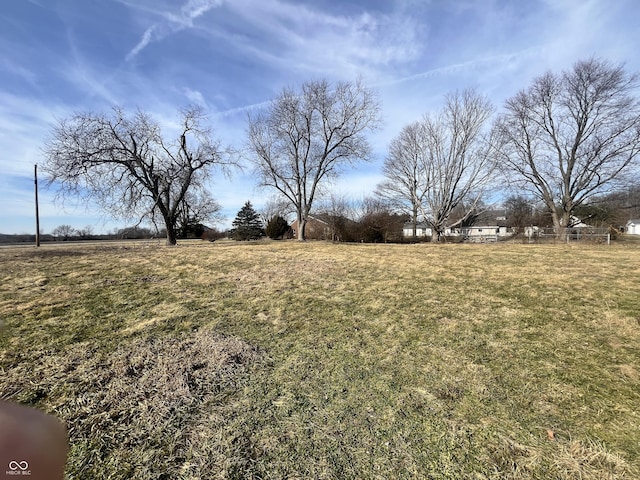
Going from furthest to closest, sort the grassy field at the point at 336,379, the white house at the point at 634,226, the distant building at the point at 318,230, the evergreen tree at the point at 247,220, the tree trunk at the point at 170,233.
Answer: the white house at the point at 634,226
the evergreen tree at the point at 247,220
the distant building at the point at 318,230
the tree trunk at the point at 170,233
the grassy field at the point at 336,379

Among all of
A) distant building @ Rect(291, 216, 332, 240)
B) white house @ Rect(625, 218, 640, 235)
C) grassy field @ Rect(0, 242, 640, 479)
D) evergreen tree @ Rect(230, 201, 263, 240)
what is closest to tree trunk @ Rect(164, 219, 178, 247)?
grassy field @ Rect(0, 242, 640, 479)

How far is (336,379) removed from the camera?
2.67 m

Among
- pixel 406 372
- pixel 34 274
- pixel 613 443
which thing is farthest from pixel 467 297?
pixel 34 274

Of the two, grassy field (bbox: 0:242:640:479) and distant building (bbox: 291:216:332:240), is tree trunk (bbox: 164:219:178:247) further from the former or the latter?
distant building (bbox: 291:216:332:240)

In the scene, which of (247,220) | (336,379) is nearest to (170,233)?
(336,379)

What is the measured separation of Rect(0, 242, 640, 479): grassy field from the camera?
181 centimetres

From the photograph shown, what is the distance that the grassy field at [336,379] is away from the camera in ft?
5.95

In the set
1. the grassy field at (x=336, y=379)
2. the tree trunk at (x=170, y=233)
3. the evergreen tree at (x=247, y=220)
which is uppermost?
the evergreen tree at (x=247, y=220)

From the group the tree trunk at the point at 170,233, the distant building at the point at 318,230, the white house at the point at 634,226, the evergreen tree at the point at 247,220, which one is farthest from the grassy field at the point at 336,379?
the white house at the point at 634,226

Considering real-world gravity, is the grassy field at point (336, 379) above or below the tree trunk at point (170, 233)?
below

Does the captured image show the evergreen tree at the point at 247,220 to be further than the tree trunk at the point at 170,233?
Yes

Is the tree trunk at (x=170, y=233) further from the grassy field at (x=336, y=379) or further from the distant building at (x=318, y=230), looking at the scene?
the distant building at (x=318, y=230)

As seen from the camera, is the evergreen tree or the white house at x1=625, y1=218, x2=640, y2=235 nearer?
the evergreen tree

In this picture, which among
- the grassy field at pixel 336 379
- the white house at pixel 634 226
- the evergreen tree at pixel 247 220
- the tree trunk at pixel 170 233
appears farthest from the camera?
the white house at pixel 634 226
